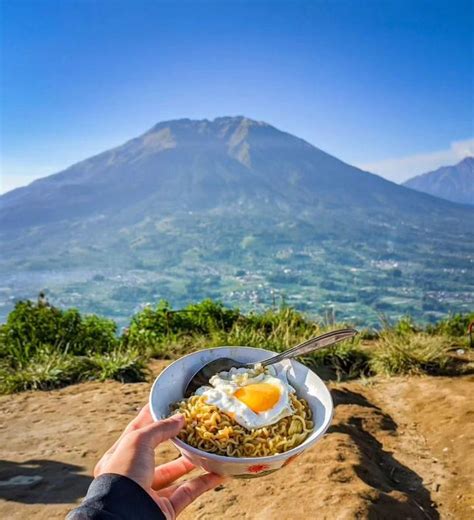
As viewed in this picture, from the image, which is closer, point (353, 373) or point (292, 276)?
point (353, 373)

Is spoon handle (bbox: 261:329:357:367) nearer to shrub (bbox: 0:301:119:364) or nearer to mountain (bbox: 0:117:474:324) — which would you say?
shrub (bbox: 0:301:119:364)

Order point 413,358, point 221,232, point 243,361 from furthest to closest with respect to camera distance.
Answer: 1. point 221,232
2. point 413,358
3. point 243,361

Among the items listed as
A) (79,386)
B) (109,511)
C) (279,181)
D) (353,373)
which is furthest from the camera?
(279,181)

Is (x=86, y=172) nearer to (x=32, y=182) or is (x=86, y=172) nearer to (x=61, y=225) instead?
(x=32, y=182)

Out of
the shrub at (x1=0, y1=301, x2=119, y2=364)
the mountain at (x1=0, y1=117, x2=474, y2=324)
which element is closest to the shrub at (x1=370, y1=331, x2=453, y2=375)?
the shrub at (x1=0, y1=301, x2=119, y2=364)

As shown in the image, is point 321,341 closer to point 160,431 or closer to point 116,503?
point 160,431

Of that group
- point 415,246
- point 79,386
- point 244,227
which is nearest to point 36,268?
point 244,227

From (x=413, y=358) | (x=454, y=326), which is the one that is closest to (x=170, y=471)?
(x=413, y=358)
